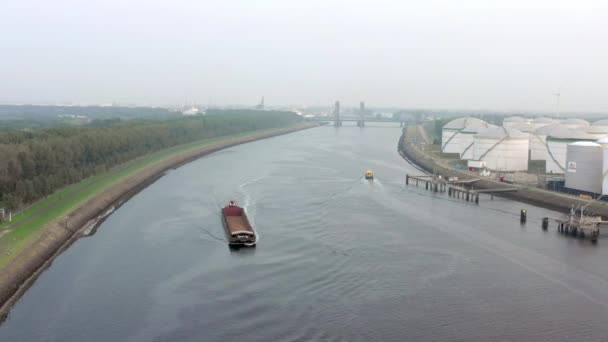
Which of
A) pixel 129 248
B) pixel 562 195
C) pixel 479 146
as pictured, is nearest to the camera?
pixel 129 248

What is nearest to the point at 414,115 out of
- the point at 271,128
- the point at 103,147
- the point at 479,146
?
the point at 271,128

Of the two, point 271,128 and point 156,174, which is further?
point 271,128

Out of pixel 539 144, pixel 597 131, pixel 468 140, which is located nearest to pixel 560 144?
pixel 597 131

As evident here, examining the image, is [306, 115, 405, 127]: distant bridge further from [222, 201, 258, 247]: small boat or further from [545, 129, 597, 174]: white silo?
[222, 201, 258, 247]: small boat

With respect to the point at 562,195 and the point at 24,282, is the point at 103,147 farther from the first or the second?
the point at 562,195

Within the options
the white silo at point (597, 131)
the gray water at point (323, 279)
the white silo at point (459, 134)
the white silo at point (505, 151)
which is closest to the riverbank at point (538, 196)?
the gray water at point (323, 279)

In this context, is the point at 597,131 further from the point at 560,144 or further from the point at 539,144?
the point at 539,144

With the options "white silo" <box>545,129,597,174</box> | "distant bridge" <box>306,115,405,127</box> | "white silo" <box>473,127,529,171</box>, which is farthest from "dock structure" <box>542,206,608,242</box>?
"distant bridge" <box>306,115,405,127</box>

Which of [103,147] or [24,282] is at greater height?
[103,147]
